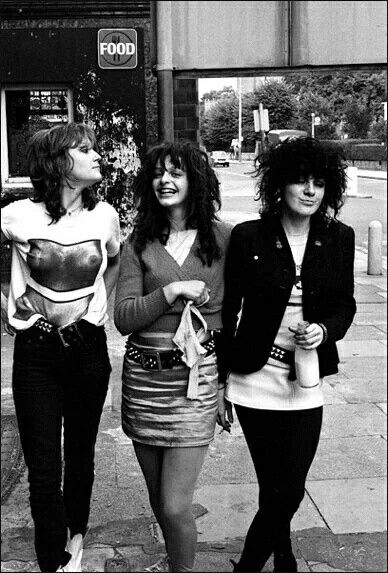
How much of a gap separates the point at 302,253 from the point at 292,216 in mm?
128

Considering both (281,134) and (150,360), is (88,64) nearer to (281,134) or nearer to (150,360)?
(281,134)

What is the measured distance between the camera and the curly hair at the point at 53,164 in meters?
3.06

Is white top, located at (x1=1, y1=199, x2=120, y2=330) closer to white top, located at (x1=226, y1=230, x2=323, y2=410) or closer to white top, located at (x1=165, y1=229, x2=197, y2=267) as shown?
white top, located at (x1=165, y1=229, x2=197, y2=267)

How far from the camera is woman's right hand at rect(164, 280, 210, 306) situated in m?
2.85

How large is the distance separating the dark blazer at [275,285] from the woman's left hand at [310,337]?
0.20 ft

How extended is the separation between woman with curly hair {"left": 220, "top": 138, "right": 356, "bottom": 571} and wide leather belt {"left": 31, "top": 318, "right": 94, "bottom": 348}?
49 cm

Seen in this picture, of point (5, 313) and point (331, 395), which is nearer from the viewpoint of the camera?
point (5, 313)

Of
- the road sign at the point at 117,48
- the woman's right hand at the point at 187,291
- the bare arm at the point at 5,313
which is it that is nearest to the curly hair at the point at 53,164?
the bare arm at the point at 5,313

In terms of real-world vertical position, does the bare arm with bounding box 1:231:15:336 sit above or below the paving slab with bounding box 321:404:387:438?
above

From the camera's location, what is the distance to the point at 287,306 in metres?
2.94

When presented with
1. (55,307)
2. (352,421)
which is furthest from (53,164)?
(352,421)

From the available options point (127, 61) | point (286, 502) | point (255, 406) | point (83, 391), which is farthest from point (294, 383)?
point (127, 61)

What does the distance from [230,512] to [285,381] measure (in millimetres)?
1263

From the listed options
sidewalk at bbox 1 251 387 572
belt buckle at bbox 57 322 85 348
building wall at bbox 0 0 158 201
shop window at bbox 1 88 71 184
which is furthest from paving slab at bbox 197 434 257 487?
shop window at bbox 1 88 71 184
